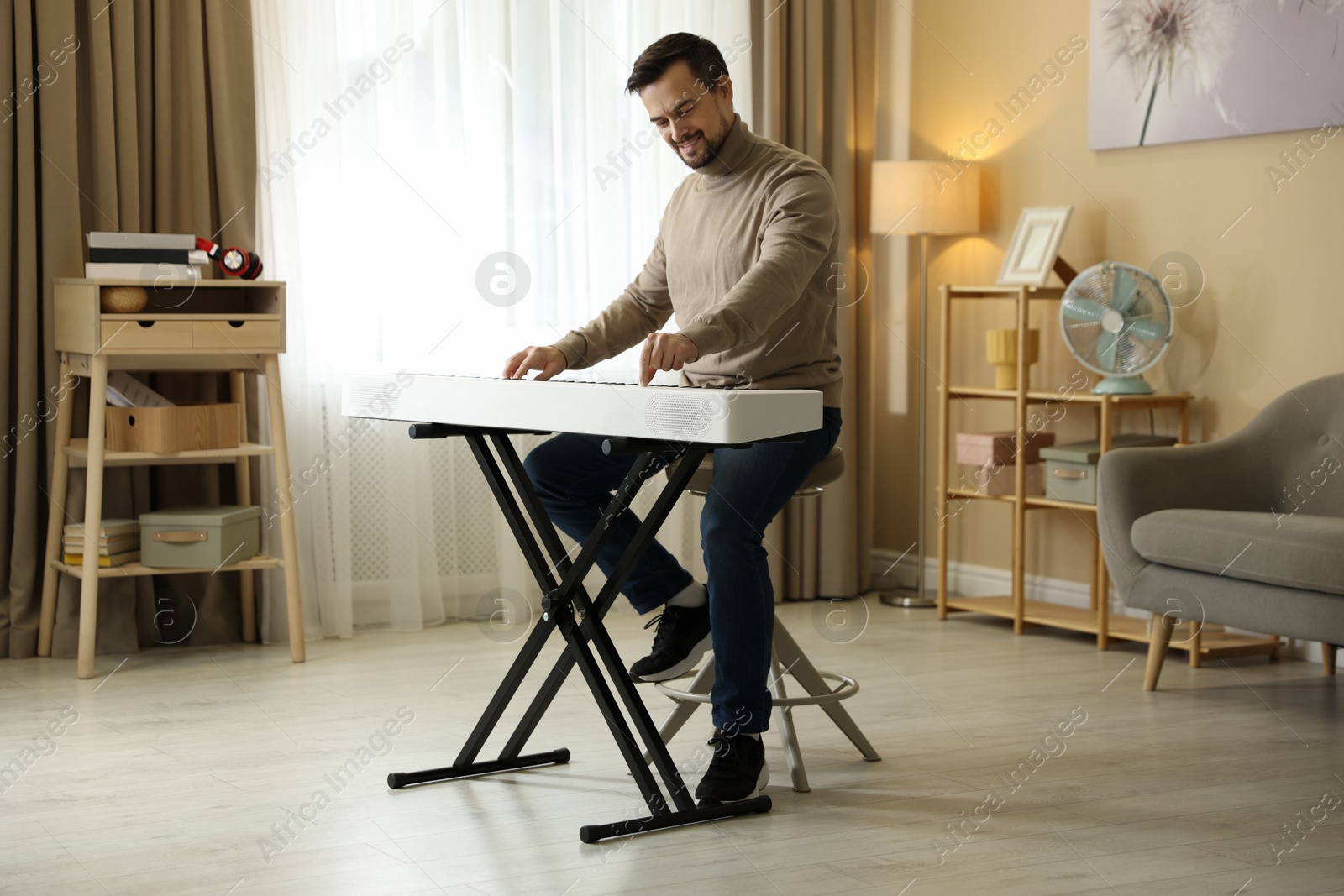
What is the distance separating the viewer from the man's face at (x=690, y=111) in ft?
7.82

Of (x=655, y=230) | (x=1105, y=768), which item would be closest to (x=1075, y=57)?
(x=655, y=230)

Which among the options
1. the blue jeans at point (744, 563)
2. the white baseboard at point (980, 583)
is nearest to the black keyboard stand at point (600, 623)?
the blue jeans at point (744, 563)

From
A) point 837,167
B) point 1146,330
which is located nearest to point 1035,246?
point 1146,330

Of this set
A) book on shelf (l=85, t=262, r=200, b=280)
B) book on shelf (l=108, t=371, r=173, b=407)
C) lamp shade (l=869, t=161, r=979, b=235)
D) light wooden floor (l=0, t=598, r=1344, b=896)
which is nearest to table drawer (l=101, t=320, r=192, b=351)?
book on shelf (l=85, t=262, r=200, b=280)

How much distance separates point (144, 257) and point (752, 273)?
1786mm

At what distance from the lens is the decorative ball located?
330cm

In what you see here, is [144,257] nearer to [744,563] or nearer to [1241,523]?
[744,563]

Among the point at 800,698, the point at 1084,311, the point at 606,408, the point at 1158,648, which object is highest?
the point at 1084,311

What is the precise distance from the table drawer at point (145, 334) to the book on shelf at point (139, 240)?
0.19 metres

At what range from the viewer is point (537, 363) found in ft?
7.85

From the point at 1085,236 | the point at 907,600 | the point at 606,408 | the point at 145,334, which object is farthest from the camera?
the point at 907,600

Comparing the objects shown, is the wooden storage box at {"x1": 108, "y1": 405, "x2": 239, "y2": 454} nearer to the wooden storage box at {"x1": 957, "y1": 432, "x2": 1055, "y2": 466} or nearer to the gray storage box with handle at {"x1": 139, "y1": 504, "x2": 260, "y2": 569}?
the gray storage box with handle at {"x1": 139, "y1": 504, "x2": 260, "y2": 569}

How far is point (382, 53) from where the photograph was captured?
3838 millimetres

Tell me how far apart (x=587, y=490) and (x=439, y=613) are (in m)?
1.63
